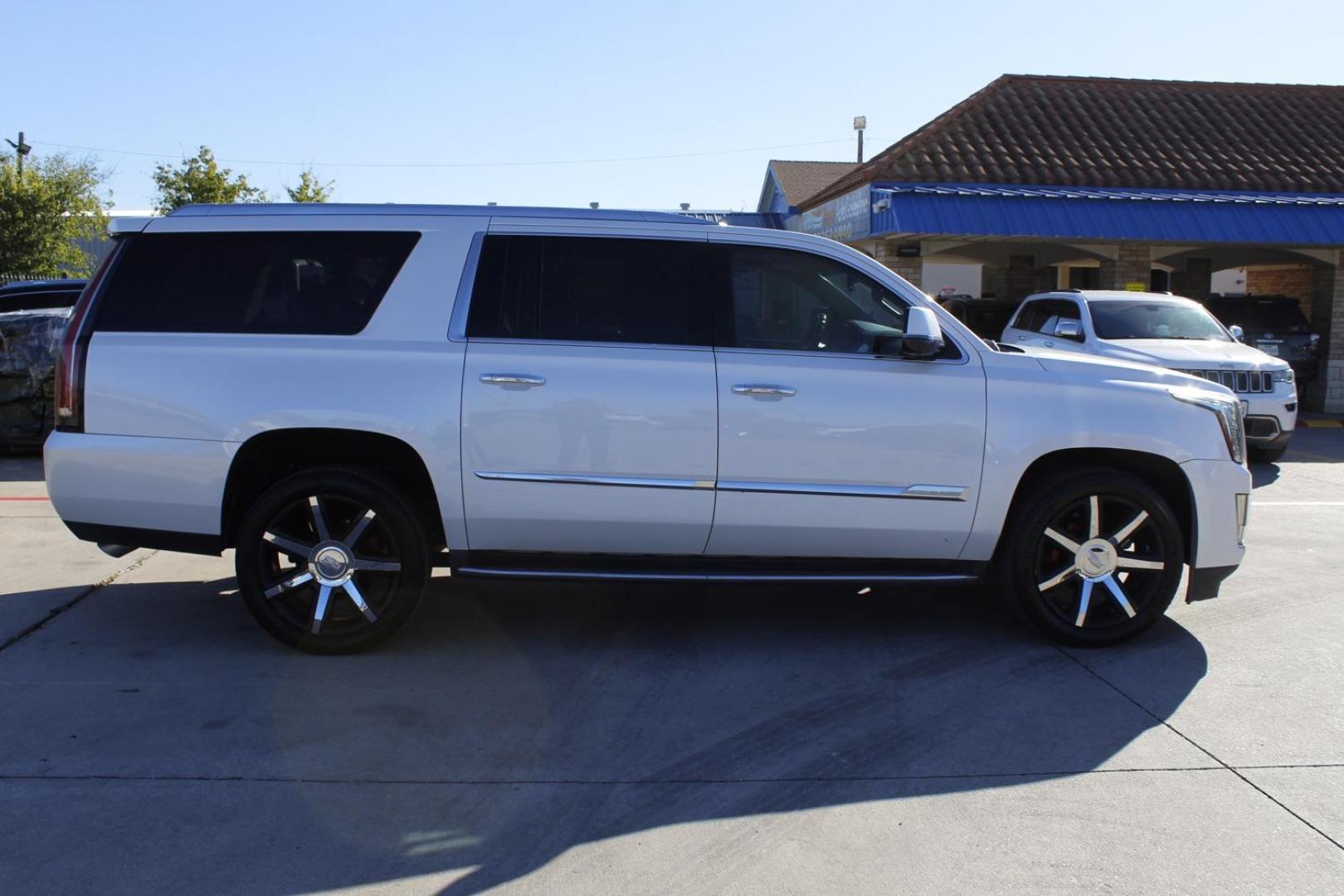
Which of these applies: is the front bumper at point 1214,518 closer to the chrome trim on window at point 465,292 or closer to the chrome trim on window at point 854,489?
the chrome trim on window at point 854,489

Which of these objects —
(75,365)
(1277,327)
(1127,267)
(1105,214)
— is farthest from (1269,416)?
(75,365)

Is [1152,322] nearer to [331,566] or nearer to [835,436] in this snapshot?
[835,436]

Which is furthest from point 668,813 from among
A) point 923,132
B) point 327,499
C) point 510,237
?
point 923,132

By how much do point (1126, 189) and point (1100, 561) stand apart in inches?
551

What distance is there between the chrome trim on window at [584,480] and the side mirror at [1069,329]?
8697 mm

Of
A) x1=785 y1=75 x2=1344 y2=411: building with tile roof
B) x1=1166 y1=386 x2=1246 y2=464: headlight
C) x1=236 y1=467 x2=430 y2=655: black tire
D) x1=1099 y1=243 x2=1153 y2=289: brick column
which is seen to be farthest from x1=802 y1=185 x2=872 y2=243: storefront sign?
x1=236 y1=467 x2=430 y2=655: black tire

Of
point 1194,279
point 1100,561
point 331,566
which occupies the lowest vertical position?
point 1100,561

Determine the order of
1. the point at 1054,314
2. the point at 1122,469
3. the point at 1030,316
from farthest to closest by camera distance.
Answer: the point at 1030,316
the point at 1054,314
the point at 1122,469

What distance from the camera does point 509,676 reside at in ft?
17.0

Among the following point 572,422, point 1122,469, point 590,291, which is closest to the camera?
point 572,422

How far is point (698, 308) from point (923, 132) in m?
14.4

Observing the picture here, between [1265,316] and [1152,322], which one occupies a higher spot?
[1152,322]

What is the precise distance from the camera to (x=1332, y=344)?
60.0 feet

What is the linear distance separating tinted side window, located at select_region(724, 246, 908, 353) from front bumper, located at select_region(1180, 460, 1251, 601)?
5.22 ft
